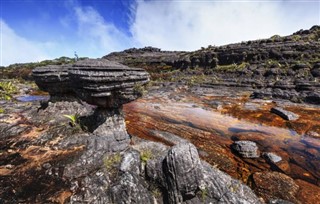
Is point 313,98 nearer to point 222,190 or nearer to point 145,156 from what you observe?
point 222,190

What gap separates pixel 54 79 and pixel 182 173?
1164cm

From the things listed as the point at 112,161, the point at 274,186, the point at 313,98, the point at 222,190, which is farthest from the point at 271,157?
the point at 313,98

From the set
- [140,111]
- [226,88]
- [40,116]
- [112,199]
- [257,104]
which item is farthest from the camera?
[226,88]

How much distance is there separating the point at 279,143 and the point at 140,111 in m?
11.1

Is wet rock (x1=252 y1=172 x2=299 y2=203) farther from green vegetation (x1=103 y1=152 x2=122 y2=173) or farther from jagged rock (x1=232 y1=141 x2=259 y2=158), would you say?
green vegetation (x1=103 y1=152 x2=122 y2=173)

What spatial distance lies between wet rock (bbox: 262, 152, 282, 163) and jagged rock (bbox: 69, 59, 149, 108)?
23.5 ft

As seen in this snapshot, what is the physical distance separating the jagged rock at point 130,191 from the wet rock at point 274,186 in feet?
14.4

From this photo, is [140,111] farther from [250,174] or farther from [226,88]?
[226,88]

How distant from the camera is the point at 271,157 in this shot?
10383 millimetres

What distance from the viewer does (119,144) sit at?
348 inches

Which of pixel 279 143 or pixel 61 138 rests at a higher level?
pixel 61 138

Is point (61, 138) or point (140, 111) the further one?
point (140, 111)

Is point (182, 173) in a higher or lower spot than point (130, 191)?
higher

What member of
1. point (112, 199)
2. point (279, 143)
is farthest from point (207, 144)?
point (112, 199)
